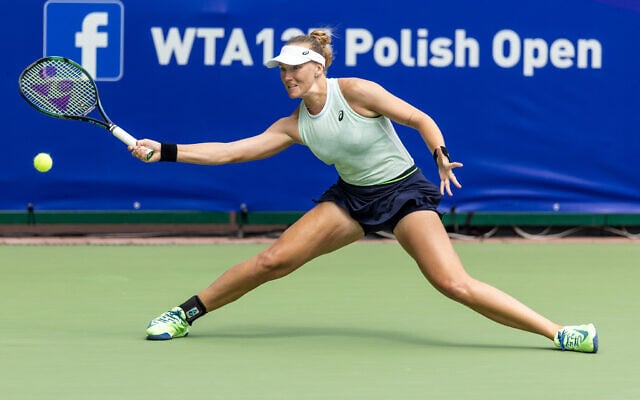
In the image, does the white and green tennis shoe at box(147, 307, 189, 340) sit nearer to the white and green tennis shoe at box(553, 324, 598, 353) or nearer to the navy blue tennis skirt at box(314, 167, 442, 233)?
the navy blue tennis skirt at box(314, 167, 442, 233)

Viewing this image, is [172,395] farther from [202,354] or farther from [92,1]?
[92,1]

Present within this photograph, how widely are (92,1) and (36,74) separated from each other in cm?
351

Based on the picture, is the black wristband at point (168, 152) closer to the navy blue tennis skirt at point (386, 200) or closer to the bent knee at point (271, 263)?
the bent knee at point (271, 263)

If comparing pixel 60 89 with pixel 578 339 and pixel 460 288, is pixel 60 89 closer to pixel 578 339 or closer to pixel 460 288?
pixel 460 288

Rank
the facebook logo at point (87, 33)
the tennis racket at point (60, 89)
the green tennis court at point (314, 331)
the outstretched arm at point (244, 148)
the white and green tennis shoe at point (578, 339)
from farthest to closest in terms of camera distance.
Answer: the facebook logo at point (87, 33)
the tennis racket at point (60, 89)
the outstretched arm at point (244, 148)
the white and green tennis shoe at point (578, 339)
the green tennis court at point (314, 331)

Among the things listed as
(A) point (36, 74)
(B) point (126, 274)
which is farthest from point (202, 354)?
(B) point (126, 274)

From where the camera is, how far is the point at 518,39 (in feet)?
31.3

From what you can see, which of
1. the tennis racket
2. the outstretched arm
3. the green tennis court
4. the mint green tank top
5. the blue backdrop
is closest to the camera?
the green tennis court

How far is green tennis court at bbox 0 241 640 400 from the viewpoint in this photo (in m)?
4.50

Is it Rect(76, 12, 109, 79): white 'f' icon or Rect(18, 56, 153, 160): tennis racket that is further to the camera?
Rect(76, 12, 109, 79): white 'f' icon

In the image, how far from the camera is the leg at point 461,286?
5156 millimetres

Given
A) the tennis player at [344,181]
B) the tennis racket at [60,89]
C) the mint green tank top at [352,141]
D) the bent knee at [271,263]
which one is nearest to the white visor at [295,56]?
the tennis player at [344,181]

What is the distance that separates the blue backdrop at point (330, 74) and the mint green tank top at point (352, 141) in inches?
154

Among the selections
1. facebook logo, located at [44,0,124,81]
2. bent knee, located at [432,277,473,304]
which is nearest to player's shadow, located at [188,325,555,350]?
bent knee, located at [432,277,473,304]
